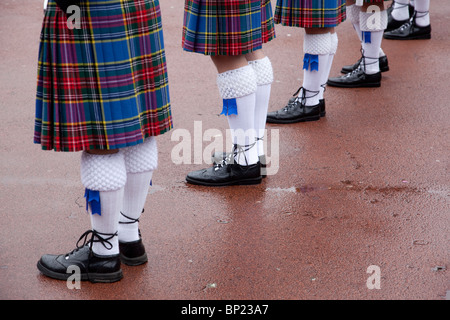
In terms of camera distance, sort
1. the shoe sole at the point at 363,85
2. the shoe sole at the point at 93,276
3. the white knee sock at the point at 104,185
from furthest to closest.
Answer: the shoe sole at the point at 363,85
the shoe sole at the point at 93,276
the white knee sock at the point at 104,185

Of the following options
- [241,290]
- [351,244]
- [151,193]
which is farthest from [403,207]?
[151,193]

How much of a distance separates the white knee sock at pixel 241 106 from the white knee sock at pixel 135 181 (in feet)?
2.42

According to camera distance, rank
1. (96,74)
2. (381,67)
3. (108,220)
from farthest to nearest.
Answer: (381,67) < (108,220) < (96,74)

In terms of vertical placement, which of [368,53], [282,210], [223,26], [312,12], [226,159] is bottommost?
[282,210]

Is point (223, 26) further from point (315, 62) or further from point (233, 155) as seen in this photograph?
point (315, 62)

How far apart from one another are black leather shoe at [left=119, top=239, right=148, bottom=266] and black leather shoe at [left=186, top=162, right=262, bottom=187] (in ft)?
2.52

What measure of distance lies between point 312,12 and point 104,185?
6.58 feet

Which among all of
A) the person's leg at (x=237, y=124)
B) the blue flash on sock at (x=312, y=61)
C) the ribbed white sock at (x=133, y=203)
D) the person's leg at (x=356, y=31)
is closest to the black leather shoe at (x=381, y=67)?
the person's leg at (x=356, y=31)

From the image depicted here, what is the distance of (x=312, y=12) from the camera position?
363 cm

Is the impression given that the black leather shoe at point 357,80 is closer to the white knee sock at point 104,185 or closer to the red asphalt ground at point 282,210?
the red asphalt ground at point 282,210

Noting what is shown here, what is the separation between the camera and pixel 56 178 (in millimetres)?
3213

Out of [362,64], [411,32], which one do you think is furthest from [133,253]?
[411,32]

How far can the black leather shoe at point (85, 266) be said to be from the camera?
2.37 m
